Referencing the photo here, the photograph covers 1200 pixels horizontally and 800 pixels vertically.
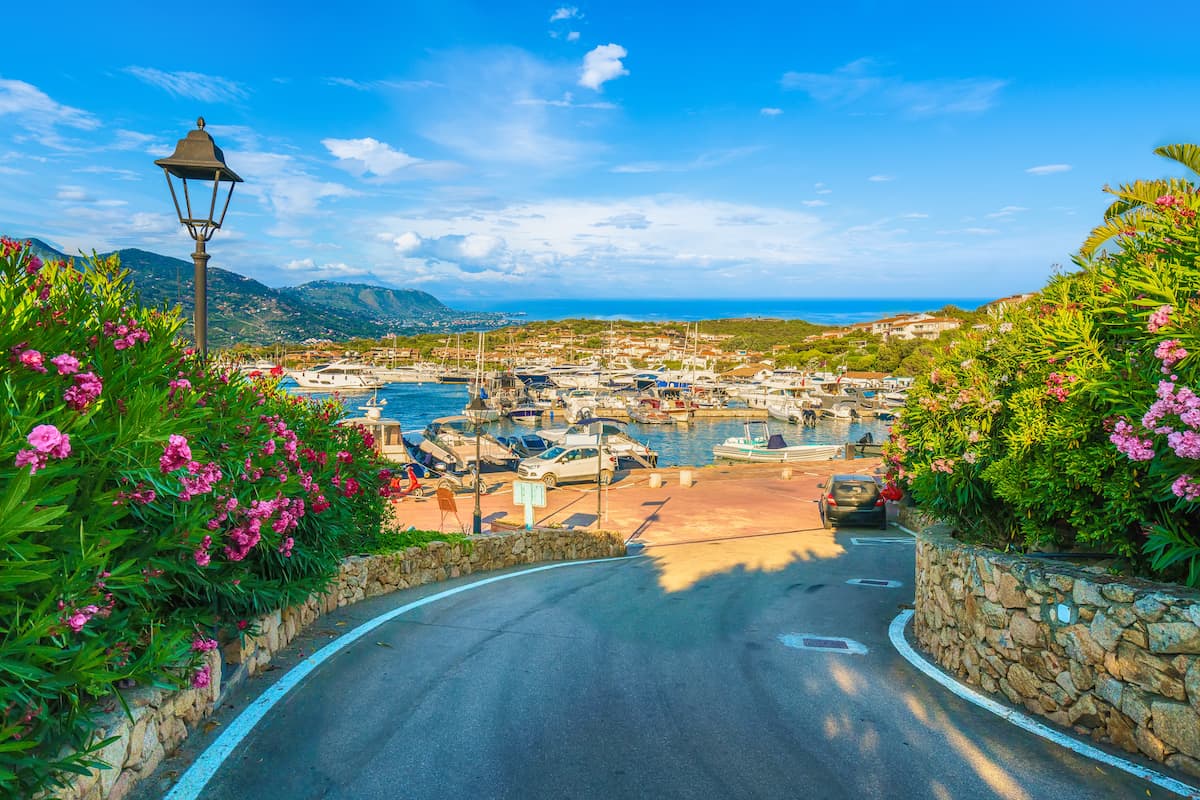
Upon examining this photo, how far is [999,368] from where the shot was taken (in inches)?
344

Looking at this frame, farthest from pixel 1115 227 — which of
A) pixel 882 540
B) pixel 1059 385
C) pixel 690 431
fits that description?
pixel 690 431

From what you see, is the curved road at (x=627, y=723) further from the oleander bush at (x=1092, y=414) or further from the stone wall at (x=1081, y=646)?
the oleander bush at (x=1092, y=414)

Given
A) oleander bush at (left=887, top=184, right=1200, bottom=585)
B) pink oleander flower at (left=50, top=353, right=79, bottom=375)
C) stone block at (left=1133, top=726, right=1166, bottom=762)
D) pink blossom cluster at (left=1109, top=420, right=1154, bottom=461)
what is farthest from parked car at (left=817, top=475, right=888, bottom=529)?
pink oleander flower at (left=50, top=353, right=79, bottom=375)

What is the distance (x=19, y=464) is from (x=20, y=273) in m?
2.54

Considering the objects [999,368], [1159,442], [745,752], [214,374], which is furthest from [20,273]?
[999,368]

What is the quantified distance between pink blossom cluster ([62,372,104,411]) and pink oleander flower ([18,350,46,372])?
0.21m

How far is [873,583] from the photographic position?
13188 millimetres

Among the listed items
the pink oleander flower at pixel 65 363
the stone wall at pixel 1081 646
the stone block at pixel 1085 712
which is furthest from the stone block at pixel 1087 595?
the pink oleander flower at pixel 65 363

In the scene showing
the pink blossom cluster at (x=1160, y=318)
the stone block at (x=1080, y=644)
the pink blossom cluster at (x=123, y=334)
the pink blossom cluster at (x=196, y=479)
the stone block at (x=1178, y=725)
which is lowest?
the stone block at (x=1178, y=725)

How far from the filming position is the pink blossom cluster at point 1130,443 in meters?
5.64

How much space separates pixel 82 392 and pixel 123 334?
133cm

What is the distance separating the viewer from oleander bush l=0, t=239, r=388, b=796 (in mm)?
3512

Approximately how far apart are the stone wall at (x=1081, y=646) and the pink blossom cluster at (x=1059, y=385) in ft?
4.87

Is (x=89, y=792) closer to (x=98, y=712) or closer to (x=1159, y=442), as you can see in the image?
(x=98, y=712)
